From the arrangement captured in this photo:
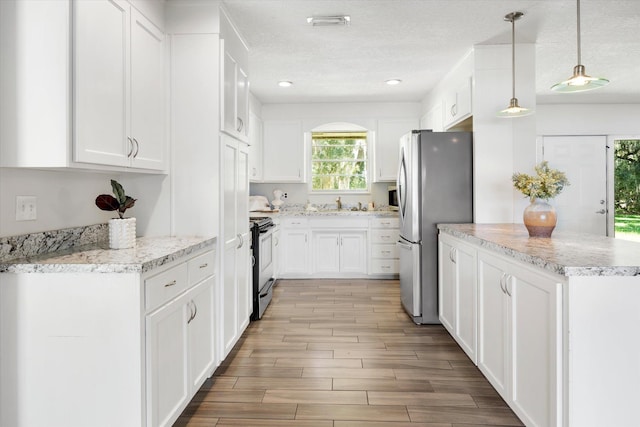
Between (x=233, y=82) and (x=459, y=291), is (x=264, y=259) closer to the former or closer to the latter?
(x=233, y=82)

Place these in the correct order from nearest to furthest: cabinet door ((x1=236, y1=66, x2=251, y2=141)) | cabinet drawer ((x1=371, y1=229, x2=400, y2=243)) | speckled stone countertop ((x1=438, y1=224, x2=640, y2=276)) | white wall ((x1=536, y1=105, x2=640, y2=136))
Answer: speckled stone countertop ((x1=438, y1=224, x2=640, y2=276)) < cabinet door ((x1=236, y1=66, x2=251, y2=141)) < cabinet drawer ((x1=371, y1=229, x2=400, y2=243)) < white wall ((x1=536, y1=105, x2=640, y2=136))

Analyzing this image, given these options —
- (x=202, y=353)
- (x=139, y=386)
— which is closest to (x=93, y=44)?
(x=139, y=386)

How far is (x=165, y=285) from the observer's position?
1.82 meters

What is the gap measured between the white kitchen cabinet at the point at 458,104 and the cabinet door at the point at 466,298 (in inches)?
60.7

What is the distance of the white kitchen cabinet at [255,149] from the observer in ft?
17.1

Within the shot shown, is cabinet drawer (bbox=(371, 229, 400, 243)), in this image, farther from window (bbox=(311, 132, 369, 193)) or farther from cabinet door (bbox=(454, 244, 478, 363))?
cabinet door (bbox=(454, 244, 478, 363))

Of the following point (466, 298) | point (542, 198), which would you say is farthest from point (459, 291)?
point (542, 198)

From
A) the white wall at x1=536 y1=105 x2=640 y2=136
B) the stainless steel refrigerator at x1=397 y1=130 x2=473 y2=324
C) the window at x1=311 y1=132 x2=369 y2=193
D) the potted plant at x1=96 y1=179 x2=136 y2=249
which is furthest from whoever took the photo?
the window at x1=311 y1=132 x2=369 y2=193

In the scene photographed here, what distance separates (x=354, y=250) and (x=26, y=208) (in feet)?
13.5

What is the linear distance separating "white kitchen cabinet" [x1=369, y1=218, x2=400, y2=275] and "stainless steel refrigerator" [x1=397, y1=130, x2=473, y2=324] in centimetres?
182

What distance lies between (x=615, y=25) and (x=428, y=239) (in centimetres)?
216

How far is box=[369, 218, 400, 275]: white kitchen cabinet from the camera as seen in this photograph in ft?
18.0

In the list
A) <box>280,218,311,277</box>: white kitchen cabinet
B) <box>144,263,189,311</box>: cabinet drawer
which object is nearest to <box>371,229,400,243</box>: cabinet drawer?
<box>280,218,311,277</box>: white kitchen cabinet

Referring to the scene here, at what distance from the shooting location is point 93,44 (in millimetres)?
1785
